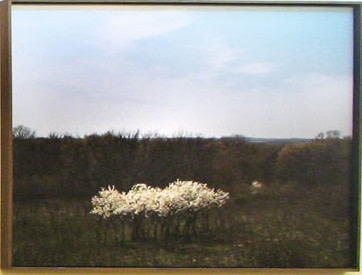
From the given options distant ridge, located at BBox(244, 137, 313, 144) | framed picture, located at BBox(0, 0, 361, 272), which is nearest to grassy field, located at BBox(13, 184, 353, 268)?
framed picture, located at BBox(0, 0, 361, 272)

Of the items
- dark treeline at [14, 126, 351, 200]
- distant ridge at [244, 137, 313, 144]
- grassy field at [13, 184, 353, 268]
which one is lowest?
grassy field at [13, 184, 353, 268]

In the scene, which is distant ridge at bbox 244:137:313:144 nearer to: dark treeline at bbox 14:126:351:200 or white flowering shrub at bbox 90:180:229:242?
dark treeline at bbox 14:126:351:200

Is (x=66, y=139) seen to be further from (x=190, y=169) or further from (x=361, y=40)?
(x=361, y=40)

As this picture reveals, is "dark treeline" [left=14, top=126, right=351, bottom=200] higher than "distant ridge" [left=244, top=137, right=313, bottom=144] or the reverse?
the reverse

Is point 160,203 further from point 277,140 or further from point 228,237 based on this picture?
point 277,140

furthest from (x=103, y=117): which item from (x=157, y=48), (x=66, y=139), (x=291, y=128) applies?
(x=291, y=128)

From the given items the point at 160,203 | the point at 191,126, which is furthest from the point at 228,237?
the point at 191,126
